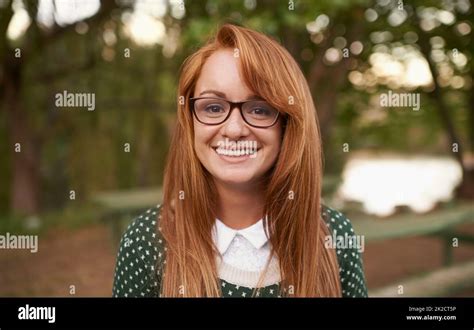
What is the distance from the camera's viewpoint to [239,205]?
1.38 m

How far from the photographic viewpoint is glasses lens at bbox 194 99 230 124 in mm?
1301

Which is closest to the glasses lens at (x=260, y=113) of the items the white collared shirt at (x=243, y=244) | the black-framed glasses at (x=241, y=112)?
the black-framed glasses at (x=241, y=112)

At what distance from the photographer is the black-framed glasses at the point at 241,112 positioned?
1306 mm

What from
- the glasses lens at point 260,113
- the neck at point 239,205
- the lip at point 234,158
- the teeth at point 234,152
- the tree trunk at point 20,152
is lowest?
the neck at point 239,205

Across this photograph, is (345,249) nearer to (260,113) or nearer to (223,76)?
(260,113)

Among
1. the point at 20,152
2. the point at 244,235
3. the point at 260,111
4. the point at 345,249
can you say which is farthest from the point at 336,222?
the point at 20,152

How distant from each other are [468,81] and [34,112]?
2.58 m

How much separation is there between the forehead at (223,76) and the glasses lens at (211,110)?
0.08ft

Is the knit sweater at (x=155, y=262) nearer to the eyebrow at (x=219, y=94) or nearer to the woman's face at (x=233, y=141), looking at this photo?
the woman's face at (x=233, y=141)

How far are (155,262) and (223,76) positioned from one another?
0.44m

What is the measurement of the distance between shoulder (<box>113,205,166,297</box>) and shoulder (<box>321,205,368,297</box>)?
392mm

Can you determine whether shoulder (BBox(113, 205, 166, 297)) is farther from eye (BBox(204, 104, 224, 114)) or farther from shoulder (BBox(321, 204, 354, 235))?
shoulder (BBox(321, 204, 354, 235))
